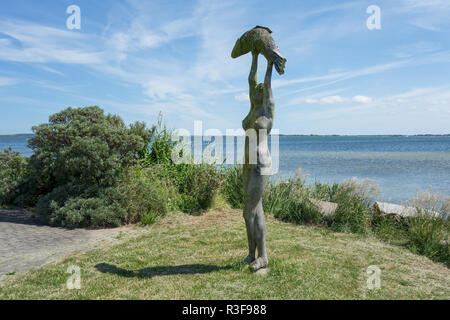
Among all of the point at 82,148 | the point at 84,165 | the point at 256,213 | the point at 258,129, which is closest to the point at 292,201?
the point at 256,213

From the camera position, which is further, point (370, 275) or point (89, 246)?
point (89, 246)

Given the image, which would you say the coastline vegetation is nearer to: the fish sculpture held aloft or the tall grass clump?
the tall grass clump

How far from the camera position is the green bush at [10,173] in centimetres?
959

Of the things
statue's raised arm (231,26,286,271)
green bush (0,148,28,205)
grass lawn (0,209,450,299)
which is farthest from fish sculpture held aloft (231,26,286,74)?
green bush (0,148,28,205)

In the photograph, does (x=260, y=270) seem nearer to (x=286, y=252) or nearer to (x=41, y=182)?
(x=286, y=252)

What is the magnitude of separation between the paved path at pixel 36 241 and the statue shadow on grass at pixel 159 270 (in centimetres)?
118

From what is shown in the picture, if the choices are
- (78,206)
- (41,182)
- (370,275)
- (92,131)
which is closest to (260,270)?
(370,275)

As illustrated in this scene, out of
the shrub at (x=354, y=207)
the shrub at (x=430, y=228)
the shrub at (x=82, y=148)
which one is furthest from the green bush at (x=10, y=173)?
the shrub at (x=430, y=228)

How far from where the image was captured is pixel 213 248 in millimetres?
6074

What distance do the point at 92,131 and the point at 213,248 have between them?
15.4 feet

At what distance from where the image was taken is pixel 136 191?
8.26m

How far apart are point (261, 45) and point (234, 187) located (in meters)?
6.05

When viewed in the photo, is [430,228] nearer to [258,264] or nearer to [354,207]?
[354,207]

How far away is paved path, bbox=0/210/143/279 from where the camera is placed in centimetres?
524
